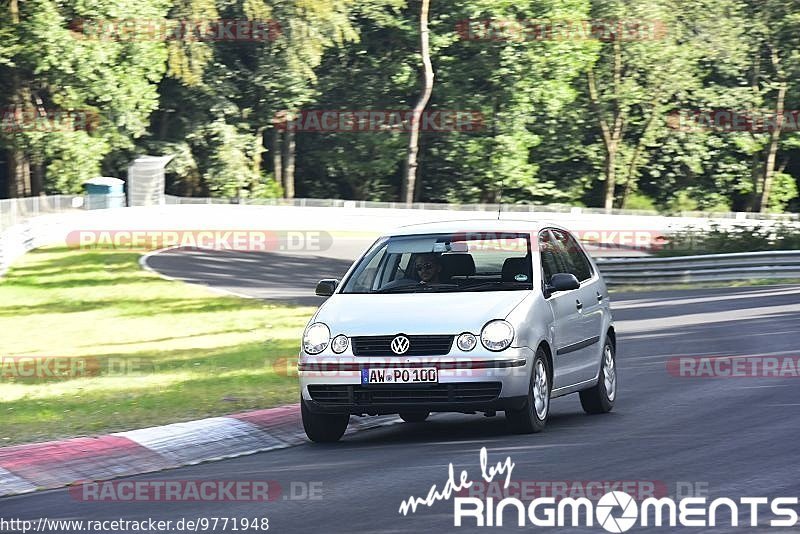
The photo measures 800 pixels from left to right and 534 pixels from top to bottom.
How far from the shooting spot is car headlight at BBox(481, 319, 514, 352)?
9.69 meters

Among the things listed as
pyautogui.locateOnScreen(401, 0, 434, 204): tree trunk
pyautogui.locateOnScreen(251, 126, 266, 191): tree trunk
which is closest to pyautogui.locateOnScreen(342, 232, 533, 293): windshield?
pyautogui.locateOnScreen(251, 126, 266, 191): tree trunk

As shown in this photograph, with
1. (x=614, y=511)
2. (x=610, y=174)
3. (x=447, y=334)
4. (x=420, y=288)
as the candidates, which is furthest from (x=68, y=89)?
(x=614, y=511)

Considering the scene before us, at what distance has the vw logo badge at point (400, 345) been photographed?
31.7 ft

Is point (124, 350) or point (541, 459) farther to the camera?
point (124, 350)

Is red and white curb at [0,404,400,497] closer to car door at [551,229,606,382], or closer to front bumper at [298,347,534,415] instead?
front bumper at [298,347,534,415]

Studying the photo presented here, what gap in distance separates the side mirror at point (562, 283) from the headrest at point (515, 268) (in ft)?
0.63

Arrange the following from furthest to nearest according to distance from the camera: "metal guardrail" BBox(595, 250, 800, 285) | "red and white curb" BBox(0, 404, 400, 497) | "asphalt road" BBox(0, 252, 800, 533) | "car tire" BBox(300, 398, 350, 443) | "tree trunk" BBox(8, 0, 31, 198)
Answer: "tree trunk" BBox(8, 0, 31, 198)
"metal guardrail" BBox(595, 250, 800, 285)
"car tire" BBox(300, 398, 350, 443)
"red and white curb" BBox(0, 404, 400, 497)
"asphalt road" BBox(0, 252, 800, 533)

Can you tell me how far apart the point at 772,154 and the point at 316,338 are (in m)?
65.7

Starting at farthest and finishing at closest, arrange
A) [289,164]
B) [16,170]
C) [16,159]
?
[289,164] < [16,170] < [16,159]

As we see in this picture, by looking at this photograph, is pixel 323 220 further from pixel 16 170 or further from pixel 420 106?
pixel 420 106

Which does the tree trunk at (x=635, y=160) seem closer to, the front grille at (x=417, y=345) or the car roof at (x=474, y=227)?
the car roof at (x=474, y=227)

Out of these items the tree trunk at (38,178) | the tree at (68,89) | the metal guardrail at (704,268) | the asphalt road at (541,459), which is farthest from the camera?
the tree trunk at (38,178)

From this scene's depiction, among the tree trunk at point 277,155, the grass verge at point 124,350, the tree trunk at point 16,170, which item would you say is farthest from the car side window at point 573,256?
the tree trunk at point 277,155

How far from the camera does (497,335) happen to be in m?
9.71
